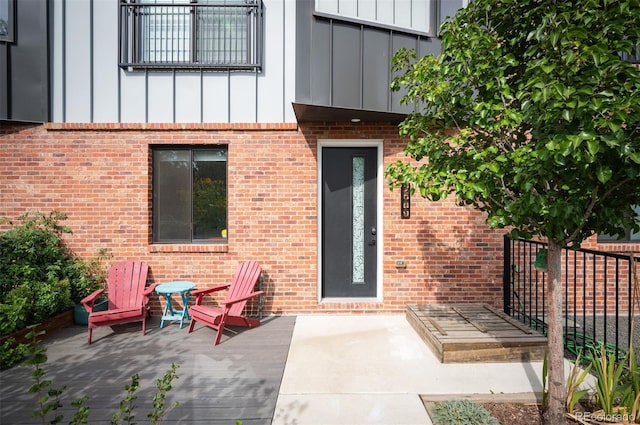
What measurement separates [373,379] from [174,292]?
305 cm

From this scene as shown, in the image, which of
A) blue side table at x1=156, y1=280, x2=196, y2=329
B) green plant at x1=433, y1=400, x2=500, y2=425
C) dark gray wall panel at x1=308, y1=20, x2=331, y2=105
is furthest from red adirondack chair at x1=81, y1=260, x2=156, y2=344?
green plant at x1=433, y1=400, x2=500, y2=425

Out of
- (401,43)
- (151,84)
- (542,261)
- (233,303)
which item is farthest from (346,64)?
(233,303)

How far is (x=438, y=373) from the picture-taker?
320 centimetres

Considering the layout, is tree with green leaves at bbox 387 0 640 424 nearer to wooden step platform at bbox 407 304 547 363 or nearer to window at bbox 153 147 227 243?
wooden step platform at bbox 407 304 547 363

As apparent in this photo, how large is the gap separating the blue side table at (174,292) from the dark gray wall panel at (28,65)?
11.1 feet

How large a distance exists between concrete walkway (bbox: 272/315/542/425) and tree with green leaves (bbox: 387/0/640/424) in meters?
0.91

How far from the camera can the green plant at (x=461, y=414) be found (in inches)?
91.5

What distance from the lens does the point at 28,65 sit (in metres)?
4.88

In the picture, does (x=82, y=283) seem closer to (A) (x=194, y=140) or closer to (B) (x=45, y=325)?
(B) (x=45, y=325)

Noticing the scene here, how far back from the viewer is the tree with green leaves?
5.92 ft

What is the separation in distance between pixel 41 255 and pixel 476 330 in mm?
6015

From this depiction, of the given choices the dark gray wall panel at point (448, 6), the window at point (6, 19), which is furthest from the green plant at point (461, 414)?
the window at point (6, 19)

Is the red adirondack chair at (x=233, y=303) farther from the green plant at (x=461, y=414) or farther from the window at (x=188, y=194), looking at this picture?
the green plant at (x=461, y=414)

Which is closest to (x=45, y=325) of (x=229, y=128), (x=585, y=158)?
(x=229, y=128)
